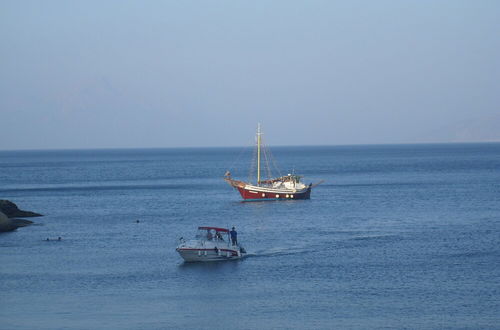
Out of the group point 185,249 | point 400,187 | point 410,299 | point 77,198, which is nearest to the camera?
point 410,299

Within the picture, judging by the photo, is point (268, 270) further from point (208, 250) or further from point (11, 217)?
point (11, 217)

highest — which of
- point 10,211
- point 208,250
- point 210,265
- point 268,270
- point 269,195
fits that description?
point 269,195

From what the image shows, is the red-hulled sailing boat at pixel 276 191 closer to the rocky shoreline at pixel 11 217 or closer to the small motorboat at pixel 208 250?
the rocky shoreline at pixel 11 217

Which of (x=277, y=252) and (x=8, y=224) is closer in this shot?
(x=277, y=252)

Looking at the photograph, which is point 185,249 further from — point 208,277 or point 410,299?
point 410,299

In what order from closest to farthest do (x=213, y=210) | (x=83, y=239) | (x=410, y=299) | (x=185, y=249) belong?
(x=410, y=299), (x=185, y=249), (x=83, y=239), (x=213, y=210)

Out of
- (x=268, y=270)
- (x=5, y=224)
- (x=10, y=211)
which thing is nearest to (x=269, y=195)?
(x=10, y=211)

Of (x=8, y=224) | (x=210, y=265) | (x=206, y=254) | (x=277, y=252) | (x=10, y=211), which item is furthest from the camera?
(x=10, y=211)

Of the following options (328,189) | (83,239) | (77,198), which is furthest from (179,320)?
(328,189)

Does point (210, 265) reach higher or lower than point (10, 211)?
lower

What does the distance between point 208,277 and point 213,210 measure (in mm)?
41532

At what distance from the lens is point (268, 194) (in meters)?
102

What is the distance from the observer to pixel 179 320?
38.5m

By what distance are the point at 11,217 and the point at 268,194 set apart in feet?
110
